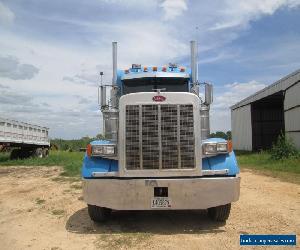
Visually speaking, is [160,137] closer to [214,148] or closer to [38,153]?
[214,148]

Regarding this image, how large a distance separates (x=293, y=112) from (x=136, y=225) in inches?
666

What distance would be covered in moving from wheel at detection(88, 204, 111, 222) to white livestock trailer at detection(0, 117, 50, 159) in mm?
14543

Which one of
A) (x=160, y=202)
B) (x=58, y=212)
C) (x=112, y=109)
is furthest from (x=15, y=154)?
(x=160, y=202)

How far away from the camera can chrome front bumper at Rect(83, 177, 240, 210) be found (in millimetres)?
6246

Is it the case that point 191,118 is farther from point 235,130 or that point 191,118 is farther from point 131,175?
point 235,130

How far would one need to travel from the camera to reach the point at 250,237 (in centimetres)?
593

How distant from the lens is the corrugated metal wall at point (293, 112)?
68.2 ft

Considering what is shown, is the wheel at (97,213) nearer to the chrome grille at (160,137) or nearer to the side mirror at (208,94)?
the chrome grille at (160,137)

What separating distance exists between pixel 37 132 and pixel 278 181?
1845cm

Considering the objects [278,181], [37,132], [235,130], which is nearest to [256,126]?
[235,130]

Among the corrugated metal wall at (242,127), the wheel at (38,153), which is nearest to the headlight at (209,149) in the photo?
the wheel at (38,153)

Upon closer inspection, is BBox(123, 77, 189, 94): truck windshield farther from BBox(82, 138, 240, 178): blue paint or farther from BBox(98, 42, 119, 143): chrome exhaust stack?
BBox(82, 138, 240, 178): blue paint

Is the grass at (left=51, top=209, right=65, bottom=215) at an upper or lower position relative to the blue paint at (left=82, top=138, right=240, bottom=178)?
lower

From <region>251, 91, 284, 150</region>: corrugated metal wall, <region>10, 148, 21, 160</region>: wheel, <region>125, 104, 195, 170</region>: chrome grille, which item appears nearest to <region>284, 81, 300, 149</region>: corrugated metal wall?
<region>251, 91, 284, 150</region>: corrugated metal wall
